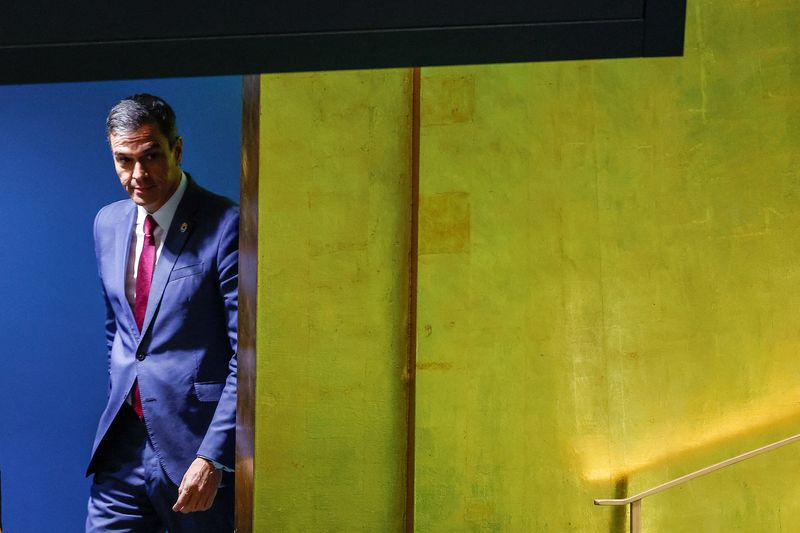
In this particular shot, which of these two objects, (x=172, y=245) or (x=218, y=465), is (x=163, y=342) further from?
(x=218, y=465)

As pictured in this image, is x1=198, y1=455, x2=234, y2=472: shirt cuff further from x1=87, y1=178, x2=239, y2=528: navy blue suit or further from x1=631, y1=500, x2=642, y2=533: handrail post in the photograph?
x1=631, y1=500, x2=642, y2=533: handrail post

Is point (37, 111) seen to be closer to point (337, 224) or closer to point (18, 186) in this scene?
point (18, 186)

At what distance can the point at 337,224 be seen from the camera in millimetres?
4273

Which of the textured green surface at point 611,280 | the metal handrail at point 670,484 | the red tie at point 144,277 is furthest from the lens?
the red tie at point 144,277

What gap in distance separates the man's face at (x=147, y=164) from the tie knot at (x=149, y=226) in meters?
0.03

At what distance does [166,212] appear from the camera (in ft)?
14.1

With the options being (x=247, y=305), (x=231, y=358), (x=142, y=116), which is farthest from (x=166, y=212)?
(x=231, y=358)

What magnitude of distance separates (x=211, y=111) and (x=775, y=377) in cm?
248

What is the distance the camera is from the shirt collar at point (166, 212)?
4.30 m

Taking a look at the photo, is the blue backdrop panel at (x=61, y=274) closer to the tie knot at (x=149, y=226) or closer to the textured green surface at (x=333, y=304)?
the tie knot at (x=149, y=226)

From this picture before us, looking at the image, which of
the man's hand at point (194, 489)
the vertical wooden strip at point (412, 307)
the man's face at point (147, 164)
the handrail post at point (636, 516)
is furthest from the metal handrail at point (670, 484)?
the man's face at point (147, 164)

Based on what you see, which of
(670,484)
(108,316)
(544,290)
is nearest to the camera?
(670,484)

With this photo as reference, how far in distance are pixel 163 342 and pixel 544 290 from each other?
1.54 meters

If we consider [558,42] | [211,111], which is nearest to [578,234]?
[211,111]
